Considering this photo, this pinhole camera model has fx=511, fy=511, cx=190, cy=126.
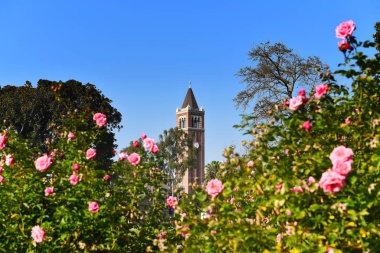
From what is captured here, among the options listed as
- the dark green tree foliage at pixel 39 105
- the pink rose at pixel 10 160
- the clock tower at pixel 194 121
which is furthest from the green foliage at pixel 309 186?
the clock tower at pixel 194 121

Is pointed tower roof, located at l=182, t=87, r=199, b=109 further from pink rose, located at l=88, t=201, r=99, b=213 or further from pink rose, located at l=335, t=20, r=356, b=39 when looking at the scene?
pink rose, located at l=335, t=20, r=356, b=39

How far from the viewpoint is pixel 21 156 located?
229 inches

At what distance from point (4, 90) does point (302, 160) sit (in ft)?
124

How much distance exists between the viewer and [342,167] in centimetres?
318

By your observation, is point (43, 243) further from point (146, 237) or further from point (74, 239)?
point (146, 237)

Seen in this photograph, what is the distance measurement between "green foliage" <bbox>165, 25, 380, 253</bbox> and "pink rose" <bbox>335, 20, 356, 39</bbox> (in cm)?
12

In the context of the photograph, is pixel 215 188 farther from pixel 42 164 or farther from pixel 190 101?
pixel 190 101

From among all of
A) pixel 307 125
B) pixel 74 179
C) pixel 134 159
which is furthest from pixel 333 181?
pixel 74 179

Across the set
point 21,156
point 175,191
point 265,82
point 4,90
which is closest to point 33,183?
point 21,156

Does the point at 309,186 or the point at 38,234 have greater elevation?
the point at 309,186

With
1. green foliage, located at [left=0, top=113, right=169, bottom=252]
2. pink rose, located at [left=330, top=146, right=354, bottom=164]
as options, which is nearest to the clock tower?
green foliage, located at [left=0, top=113, right=169, bottom=252]

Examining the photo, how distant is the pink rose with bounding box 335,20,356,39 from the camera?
438 centimetres

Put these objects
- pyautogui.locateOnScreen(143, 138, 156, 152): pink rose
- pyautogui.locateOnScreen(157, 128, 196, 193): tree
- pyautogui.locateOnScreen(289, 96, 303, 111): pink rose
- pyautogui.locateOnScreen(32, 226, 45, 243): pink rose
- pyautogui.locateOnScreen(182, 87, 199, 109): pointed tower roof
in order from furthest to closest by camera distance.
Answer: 1. pyautogui.locateOnScreen(182, 87, 199, 109): pointed tower roof
2. pyautogui.locateOnScreen(157, 128, 196, 193): tree
3. pyautogui.locateOnScreen(143, 138, 156, 152): pink rose
4. pyautogui.locateOnScreen(32, 226, 45, 243): pink rose
5. pyautogui.locateOnScreen(289, 96, 303, 111): pink rose

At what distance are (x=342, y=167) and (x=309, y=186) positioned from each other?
1.98ft
